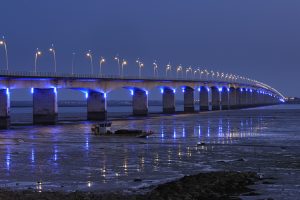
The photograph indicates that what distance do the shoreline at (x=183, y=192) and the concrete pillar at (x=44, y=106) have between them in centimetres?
7621

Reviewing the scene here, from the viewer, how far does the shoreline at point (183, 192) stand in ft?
76.4

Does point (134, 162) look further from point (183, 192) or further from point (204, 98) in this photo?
point (204, 98)

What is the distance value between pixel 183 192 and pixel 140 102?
122460mm

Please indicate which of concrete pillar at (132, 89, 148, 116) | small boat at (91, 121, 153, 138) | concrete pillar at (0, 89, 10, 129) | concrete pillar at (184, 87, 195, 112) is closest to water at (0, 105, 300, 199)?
small boat at (91, 121, 153, 138)

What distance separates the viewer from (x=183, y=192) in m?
24.1

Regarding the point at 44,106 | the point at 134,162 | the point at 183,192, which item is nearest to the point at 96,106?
the point at 44,106

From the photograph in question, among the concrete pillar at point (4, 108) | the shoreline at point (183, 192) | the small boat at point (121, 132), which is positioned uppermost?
the concrete pillar at point (4, 108)

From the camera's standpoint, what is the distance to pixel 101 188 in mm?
26531

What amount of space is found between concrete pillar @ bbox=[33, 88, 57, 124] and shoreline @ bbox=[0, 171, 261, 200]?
76.2 m

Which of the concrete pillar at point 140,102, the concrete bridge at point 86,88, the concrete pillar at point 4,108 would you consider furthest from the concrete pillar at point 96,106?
the concrete pillar at point 4,108

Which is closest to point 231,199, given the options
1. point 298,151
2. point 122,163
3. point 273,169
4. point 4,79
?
point 273,169

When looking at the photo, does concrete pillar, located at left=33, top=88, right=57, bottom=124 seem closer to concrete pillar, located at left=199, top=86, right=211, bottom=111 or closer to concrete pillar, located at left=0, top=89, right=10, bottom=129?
concrete pillar, located at left=0, top=89, right=10, bottom=129

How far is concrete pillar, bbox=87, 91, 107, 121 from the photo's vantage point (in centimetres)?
12156

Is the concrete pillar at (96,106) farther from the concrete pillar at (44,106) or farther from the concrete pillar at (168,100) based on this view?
the concrete pillar at (168,100)
